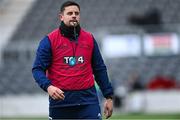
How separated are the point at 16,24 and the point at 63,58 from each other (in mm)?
22029

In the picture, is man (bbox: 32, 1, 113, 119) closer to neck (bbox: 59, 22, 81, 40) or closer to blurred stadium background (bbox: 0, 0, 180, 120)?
neck (bbox: 59, 22, 81, 40)

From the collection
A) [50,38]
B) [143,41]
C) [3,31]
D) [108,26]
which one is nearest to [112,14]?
[108,26]

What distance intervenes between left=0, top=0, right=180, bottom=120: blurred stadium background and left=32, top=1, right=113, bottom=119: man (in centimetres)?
1565

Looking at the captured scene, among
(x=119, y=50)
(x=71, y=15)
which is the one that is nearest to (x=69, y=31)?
(x=71, y=15)

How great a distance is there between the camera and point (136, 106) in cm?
2531

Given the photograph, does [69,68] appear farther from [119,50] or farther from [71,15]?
[119,50]

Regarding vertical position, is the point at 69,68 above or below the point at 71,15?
below

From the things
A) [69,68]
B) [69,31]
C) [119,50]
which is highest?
[69,31]

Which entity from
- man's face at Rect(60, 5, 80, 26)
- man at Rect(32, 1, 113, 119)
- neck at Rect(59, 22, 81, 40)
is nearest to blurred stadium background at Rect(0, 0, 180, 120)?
man at Rect(32, 1, 113, 119)

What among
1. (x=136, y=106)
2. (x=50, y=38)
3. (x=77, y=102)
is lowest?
(x=136, y=106)

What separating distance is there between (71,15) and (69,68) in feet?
1.78

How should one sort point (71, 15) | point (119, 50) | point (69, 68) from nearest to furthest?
1. point (71, 15)
2. point (69, 68)
3. point (119, 50)

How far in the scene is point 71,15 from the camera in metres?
7.70

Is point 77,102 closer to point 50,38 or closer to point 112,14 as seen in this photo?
point 50,38
